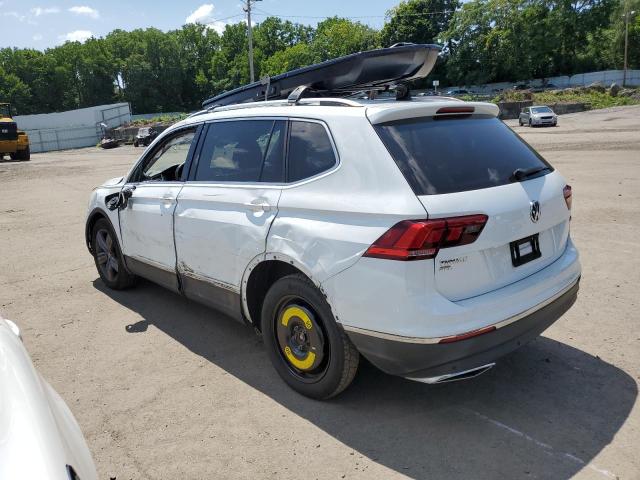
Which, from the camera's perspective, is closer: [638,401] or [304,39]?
[638,401]

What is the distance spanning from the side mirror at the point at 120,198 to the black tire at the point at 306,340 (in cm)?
223

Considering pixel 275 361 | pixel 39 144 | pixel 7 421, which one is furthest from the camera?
pixel 39 144

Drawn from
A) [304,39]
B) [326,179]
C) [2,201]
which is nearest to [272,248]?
[326,179]

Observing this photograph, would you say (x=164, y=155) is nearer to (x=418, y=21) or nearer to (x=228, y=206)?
(x=228, y=206)

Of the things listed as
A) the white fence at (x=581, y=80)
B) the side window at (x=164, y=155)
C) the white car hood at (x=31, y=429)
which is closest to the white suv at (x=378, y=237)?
the side window at (x=164, y=155)

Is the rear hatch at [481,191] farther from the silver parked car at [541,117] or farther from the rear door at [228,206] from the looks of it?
the silver parked car at [541,117]

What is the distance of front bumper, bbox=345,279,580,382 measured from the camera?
2.83 m

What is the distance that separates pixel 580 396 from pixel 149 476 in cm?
262

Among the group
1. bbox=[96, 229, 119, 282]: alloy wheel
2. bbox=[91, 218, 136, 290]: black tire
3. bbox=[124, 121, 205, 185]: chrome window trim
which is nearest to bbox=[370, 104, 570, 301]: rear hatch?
bbox=[124, 121, 205, 185]: chrome window trim

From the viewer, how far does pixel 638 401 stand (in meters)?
3.30

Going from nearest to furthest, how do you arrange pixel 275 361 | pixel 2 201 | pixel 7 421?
pixel 7 421 → pixel 275 361 → pixel 2 201

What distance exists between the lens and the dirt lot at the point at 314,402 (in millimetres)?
2883

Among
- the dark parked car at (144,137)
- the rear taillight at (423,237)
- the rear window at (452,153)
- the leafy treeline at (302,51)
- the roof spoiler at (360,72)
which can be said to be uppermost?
the leafy treeline at (302,51)

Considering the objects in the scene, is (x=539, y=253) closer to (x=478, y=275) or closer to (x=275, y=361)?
(x=478, y=275)
